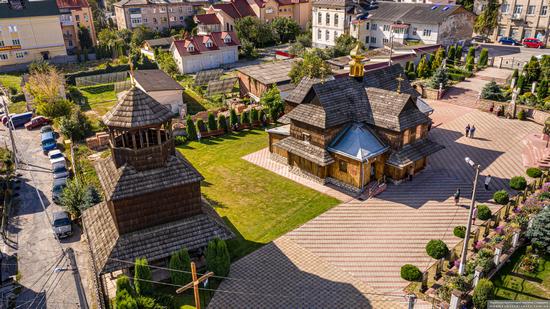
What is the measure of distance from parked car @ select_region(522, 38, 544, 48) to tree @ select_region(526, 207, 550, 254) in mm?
56481

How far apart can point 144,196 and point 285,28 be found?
246 feet

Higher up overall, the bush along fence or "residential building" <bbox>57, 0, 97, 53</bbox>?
"residential building" <bbox>57, 0, 97, 53</bbox>

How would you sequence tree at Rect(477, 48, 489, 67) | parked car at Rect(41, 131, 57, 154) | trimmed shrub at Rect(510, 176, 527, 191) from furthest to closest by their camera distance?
tree at Rect(477, 48, 489, 67) < parked car at Rect(41, 131, 57, 154) < trimmed shrub at Rect(510, 176, 527, 191)

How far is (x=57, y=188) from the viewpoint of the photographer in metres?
32.8

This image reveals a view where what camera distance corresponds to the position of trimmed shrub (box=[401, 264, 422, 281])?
2270cm

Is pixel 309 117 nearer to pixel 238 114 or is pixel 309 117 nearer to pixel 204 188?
pixel 204 188

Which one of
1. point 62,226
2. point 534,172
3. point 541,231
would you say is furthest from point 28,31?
point 541,231

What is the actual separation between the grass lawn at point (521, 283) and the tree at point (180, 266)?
52.1ft

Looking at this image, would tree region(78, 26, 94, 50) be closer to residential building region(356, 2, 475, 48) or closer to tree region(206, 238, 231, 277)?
residential building region(356, 2, 475, 48)

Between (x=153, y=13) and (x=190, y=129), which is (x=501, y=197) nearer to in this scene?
(x=190, y=129)

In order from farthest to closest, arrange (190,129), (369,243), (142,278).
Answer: (190,129)
(369,243)
(142,278)

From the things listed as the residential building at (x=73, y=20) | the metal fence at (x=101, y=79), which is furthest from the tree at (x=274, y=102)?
the residential building at (x=73, y=20)

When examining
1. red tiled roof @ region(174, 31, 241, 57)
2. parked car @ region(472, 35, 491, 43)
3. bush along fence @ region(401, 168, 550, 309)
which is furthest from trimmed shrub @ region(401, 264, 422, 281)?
parked car @ region(472, 35, 491, 43)

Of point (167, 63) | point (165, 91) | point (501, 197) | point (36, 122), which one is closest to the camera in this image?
point (501, 197)
